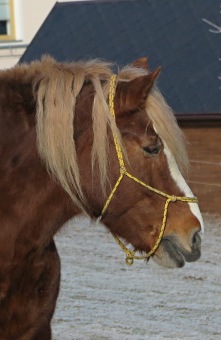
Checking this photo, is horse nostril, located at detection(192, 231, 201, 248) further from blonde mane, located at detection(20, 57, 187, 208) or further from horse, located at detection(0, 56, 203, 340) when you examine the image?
blonde mane, located at detection(20, 57, 187, 208)

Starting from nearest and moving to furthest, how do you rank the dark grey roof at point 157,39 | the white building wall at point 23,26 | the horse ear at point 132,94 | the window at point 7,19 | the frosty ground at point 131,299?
1. the horse ear at point 132,94
2. the frosty ground at point 131,299
3. the dark grey roof at point 157,39
4. the white building wall at point 23,26
5. the window at point 7,19

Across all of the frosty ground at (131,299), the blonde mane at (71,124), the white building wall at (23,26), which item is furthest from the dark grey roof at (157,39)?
the blonde mane at (71,124)

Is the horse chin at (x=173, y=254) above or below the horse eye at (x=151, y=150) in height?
below

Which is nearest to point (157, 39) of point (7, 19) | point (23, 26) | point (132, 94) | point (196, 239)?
point (23, 26)

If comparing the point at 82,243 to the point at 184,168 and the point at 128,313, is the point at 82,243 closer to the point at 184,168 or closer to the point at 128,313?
the point at 128,313

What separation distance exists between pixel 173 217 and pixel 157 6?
12.5m

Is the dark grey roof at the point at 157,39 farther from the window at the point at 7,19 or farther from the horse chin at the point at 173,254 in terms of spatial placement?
the horse chin at the point at 173,254

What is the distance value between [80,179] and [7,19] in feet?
49.4

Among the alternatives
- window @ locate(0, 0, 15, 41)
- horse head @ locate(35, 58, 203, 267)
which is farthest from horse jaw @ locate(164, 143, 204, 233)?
window @ locate(0, 0, 15, 41)

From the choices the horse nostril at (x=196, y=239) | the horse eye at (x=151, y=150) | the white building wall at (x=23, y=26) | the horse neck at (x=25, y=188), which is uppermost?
the horse eye at (x=151, y=150)

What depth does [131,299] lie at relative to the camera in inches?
327

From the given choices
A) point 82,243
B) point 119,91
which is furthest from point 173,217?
point 82,243

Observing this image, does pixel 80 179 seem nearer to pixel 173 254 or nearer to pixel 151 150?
pixel 151 150

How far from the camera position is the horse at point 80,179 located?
398cm
